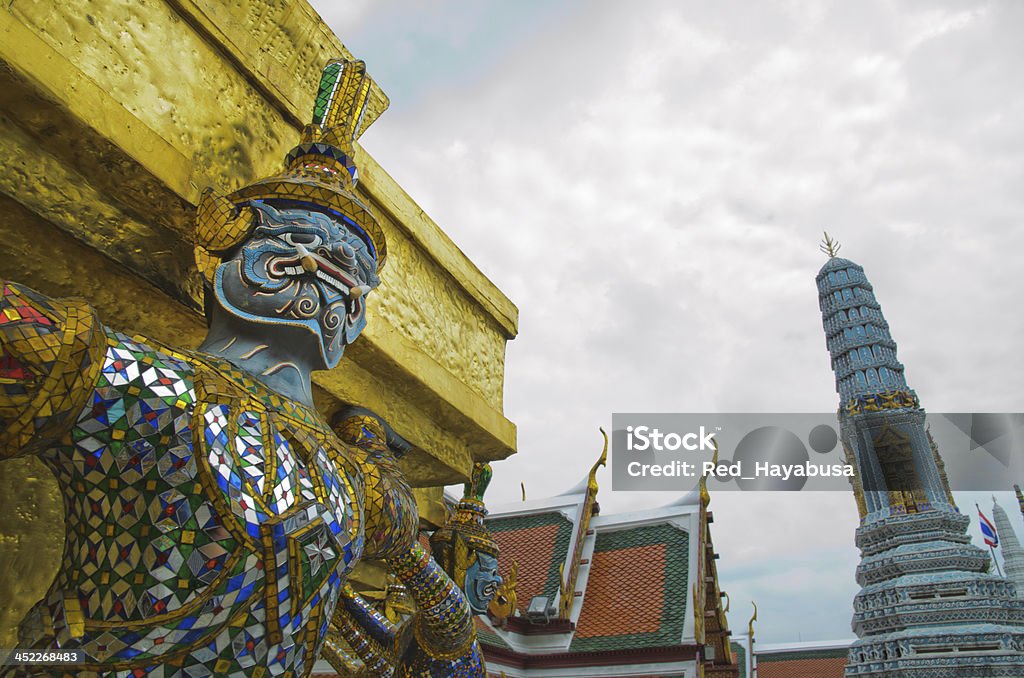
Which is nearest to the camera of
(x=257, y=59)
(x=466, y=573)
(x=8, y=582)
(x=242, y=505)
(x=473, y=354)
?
(x=242, y=505)

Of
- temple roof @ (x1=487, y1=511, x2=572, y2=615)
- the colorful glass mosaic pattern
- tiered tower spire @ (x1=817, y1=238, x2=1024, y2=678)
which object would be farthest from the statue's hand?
tiered tower spire @ (x1=817, y1=238, x2=1024, y2=678)

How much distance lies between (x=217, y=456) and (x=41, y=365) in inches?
12.3

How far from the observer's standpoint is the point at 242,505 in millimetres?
1218

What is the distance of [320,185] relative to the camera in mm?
1631

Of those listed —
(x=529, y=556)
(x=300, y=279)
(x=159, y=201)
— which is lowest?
(x=300, y=279)

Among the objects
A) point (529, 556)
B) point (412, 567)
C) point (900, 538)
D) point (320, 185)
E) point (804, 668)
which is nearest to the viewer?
point (320, 185)

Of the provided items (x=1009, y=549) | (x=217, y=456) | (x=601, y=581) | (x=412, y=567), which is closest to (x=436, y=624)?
(x=412, y=567)

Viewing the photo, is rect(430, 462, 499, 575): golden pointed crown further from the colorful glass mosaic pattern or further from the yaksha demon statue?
the colorful glass mosaic pattern

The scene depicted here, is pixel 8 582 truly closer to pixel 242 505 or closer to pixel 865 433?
pixel 242 505

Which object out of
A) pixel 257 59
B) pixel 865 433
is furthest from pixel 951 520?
pixel 257 59

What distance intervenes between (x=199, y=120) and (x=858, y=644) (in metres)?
19.7

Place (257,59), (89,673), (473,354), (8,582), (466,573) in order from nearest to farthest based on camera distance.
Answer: (89,673)
(8,582)
(257,59)
(466,573)
(473,354)

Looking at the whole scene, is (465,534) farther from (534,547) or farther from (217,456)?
(534,547)

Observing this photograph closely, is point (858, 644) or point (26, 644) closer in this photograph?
point (26, 644)
